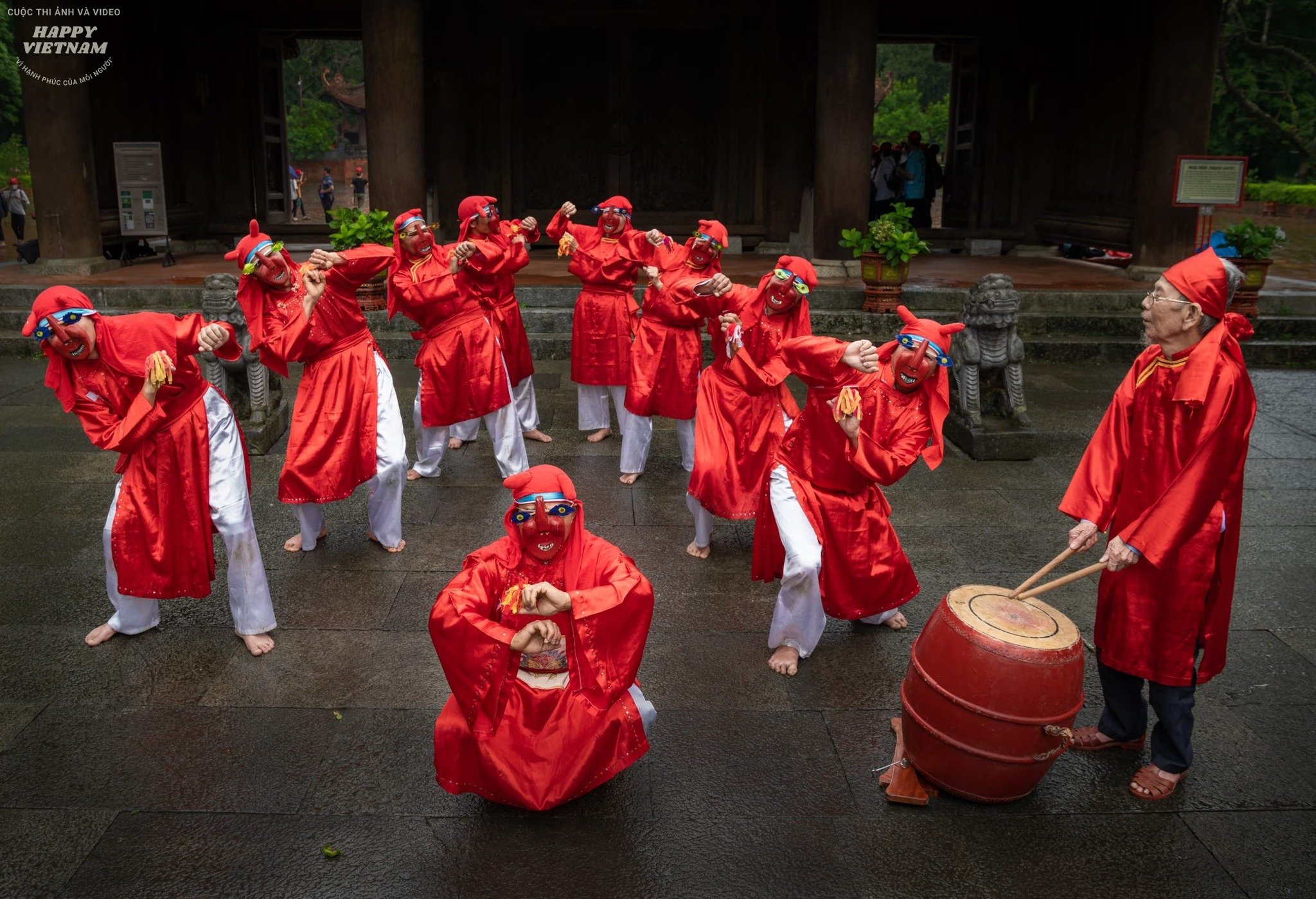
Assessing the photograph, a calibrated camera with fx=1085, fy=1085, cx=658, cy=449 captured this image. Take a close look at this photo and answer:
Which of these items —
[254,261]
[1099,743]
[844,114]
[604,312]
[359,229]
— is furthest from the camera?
[844,114]

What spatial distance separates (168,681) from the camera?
4688mm

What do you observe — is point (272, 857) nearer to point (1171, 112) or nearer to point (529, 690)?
point (529, 690)

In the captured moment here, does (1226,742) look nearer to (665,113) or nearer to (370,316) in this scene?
(370,316)

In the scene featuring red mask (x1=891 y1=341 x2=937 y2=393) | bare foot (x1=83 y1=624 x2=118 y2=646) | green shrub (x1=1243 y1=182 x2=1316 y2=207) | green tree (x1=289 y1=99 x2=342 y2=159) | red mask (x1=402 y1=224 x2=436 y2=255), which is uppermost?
green tree (x1=289 y1=99 x2=342 y2=159)

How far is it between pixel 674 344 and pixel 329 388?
236 centimetres

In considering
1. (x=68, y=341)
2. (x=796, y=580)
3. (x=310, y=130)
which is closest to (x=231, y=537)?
(x=68, y=341)

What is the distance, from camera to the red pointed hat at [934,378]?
14.8 ft

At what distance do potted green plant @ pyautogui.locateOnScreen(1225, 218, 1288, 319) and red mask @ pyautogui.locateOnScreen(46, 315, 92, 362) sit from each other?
34.2ft

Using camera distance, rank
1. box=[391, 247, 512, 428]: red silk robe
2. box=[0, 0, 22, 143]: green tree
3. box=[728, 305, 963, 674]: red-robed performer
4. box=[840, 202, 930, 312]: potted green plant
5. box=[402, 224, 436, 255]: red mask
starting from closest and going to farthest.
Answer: box=[728, 305, 963, 674]: red-robed performer → box=[402, 224, 436, 255]: red mask → box=[391, 247, 512, 428]: red silk robe → box=[840, 202, 930, 312]: potted green plant → box=[0, 0, 22, 143]: green tree

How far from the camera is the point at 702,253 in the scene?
7.17m

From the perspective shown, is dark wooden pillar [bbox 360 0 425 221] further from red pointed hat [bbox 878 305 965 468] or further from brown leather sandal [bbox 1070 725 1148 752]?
brown leather sandal [bbox 1070 725 1148 752]

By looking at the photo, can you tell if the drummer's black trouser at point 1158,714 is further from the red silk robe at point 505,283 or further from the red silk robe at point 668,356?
the red silk robe at point 505,283

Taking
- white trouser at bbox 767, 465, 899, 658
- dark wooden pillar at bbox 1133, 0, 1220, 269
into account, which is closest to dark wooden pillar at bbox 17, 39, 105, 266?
white trouser at bbox 767, 465, 899, 658

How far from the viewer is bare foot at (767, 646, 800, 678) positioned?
4758 millimetres
